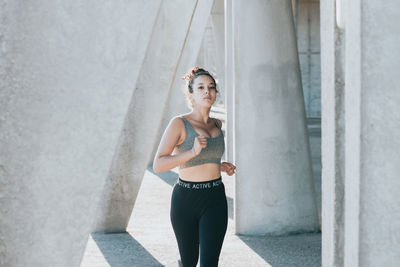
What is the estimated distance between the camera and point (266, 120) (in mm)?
8570

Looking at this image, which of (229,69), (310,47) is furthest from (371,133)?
(310,47)

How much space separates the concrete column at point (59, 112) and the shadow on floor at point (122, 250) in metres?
4.19

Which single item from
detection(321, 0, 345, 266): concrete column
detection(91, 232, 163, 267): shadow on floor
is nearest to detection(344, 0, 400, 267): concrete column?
detection(321, 0, 345, 266): concrete column

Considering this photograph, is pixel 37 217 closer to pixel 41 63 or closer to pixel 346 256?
pixel 41 63

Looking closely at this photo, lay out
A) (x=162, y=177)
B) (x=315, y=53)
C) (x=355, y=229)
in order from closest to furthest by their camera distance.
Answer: (x=355, y=229), (x=162, y=177), (x=315, y=53)

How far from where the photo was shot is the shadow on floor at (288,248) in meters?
7.18

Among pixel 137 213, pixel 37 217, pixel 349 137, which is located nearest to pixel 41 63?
pixel 37 217

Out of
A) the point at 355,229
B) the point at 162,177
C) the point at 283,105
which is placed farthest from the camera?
the point at 162,177

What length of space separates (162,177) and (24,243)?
12.2 m

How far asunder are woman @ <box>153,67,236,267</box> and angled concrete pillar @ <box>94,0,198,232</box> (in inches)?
150

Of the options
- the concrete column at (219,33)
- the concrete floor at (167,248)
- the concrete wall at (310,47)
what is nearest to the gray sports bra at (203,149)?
the concrete floor at (167,248)

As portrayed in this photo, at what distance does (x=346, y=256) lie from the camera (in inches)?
156

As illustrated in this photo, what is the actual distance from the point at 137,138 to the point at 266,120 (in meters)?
1.76

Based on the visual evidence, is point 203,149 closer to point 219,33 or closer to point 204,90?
point 204,90
